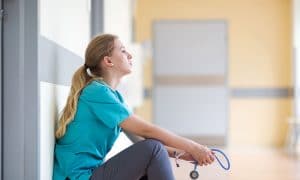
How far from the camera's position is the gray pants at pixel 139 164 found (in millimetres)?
1899

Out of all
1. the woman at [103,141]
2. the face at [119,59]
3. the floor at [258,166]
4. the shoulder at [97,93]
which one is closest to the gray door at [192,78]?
the floor at [258,166]

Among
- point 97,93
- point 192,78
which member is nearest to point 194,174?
point 97,93

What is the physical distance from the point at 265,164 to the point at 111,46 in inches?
143

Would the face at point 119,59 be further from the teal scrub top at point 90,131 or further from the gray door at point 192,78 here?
the gray door at point 192,78

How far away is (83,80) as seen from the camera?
6.91ft

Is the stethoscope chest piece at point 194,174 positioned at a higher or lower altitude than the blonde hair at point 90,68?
lower

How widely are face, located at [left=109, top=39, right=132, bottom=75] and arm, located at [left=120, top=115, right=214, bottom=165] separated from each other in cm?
31

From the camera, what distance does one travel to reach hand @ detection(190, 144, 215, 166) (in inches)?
77.9

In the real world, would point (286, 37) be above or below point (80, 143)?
above

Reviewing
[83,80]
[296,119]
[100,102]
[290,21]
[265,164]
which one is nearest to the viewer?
[100,102]

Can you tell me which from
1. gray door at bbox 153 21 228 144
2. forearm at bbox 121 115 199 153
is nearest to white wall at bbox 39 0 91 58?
forearm at bbox 121 115 199 153

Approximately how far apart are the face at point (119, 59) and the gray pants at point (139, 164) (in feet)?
1.40

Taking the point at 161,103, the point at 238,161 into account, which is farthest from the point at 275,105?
the point at 238,161

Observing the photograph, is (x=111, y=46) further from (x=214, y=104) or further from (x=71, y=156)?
(x=214, y=104)
